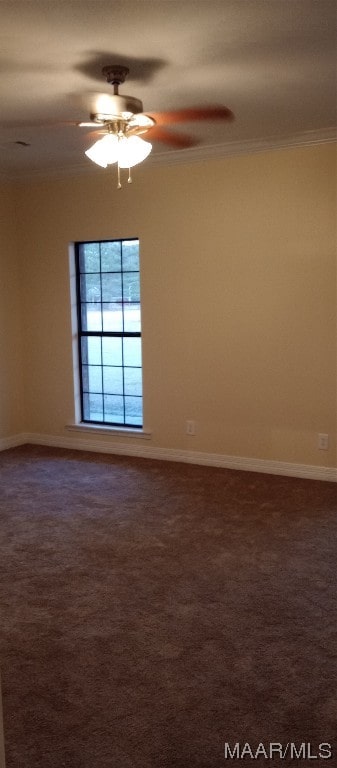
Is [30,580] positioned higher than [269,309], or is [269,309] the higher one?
[269,309]

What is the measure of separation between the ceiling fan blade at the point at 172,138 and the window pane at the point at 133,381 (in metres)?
1.98

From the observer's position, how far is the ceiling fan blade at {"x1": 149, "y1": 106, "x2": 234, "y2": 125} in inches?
158

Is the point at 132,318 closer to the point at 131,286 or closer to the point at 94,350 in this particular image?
the point at 131,286

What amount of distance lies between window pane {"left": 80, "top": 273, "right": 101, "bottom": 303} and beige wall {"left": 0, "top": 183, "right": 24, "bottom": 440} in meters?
0.72

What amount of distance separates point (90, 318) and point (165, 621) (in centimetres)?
370

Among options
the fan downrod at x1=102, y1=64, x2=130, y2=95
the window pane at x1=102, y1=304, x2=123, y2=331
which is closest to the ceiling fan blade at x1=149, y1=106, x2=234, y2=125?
the fan downrod at x1=102, y1=64, x2=130, y2=95

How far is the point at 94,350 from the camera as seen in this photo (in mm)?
6141

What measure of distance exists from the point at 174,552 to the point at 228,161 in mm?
3115

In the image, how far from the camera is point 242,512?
4.32 meters

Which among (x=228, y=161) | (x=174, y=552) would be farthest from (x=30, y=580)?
(x=228, y=161)

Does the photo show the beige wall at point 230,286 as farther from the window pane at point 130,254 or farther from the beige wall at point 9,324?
the beige wall at point 9,324

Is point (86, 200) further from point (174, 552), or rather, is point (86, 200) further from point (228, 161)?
point (174, 552)

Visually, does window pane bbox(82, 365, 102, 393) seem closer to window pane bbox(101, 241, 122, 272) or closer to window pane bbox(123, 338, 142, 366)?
window pane bbox(123, 338, 142, 366)

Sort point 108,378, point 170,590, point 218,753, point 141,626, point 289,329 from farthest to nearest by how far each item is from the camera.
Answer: point 108,378 < point 289,329 < point 170,590 < point 141,626 < point 218,753
